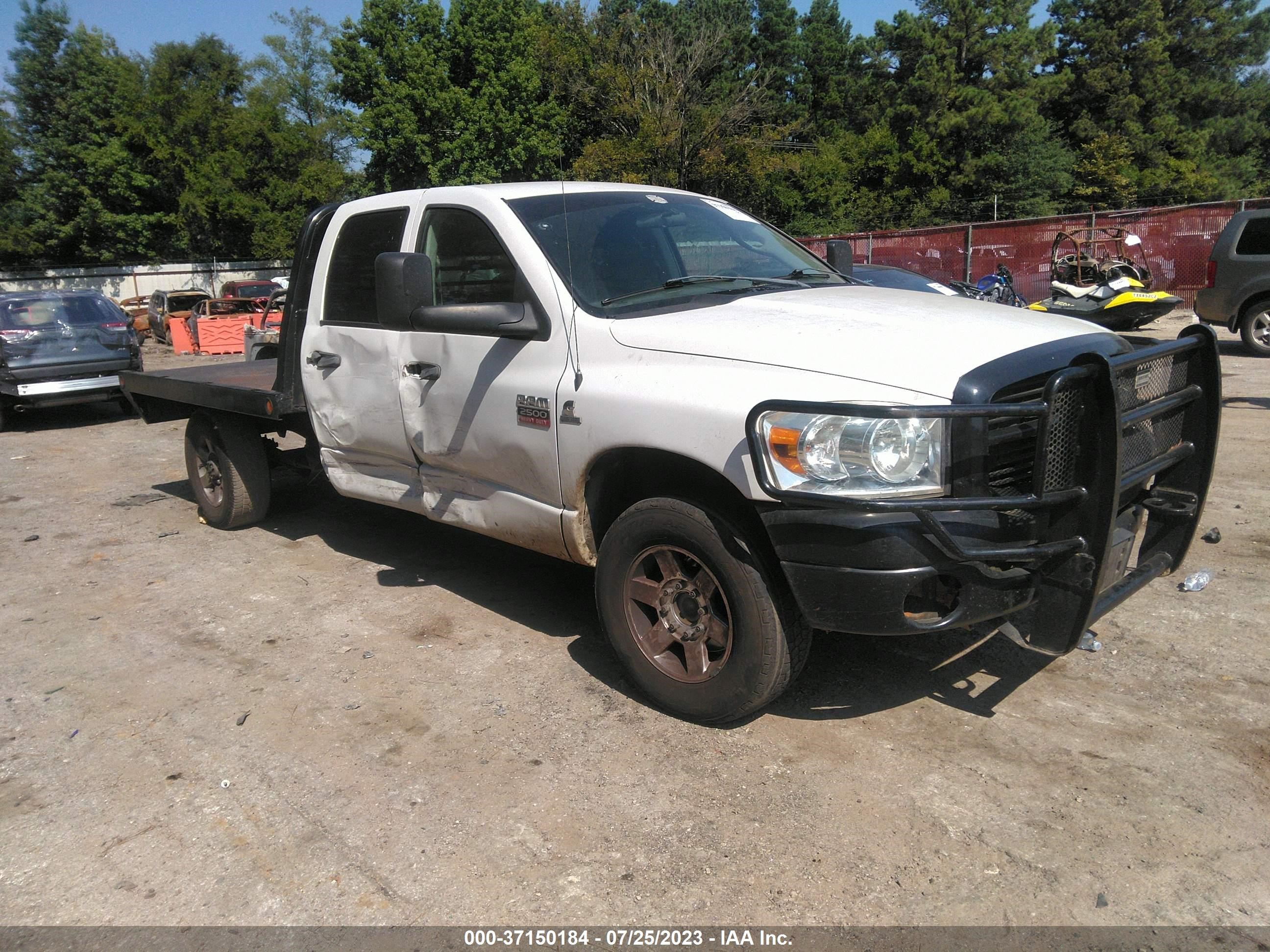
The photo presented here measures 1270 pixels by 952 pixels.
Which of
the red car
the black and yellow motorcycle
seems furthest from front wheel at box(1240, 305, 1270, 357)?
the red car

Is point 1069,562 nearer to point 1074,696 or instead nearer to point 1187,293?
point 1074,696

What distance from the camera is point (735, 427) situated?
3.12m

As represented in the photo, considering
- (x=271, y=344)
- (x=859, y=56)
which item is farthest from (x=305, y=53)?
(x=271, y=344)

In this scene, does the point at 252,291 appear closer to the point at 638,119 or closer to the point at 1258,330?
the point at 638,119

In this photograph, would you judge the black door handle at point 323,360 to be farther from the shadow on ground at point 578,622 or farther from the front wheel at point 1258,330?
the front wheel at point 1258,330

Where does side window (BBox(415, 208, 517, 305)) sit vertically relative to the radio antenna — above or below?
above

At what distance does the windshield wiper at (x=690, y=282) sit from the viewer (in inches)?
155

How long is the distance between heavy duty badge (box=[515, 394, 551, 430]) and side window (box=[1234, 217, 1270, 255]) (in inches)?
475

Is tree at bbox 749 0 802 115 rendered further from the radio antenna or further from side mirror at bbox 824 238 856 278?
the radio antenna

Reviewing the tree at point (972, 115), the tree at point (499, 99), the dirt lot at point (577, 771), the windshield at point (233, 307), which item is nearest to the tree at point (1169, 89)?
the tree at point (972, 115)

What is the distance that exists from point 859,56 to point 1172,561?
65.3 metres

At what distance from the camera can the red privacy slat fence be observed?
18.9 m

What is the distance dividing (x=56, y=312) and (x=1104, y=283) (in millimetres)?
14541

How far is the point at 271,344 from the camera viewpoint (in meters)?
8.00
